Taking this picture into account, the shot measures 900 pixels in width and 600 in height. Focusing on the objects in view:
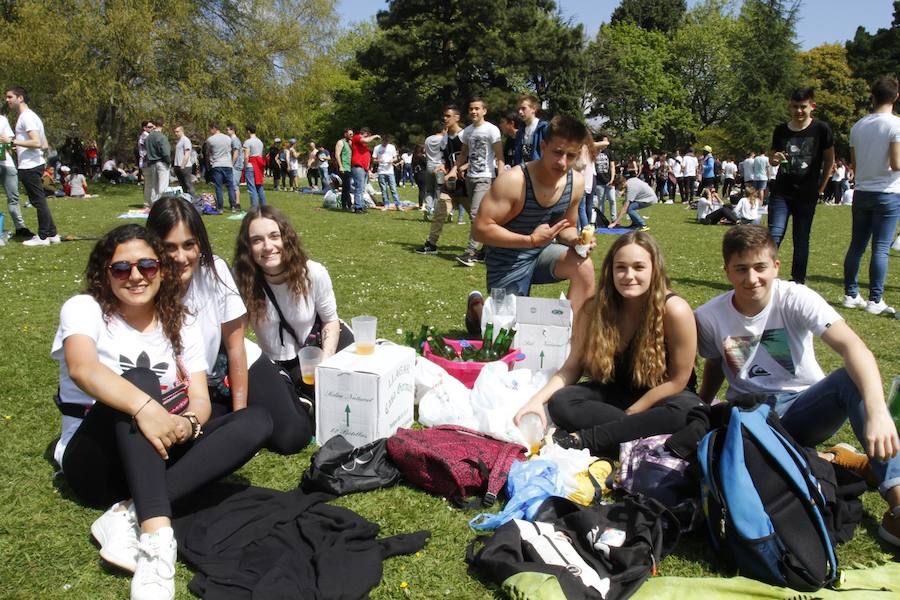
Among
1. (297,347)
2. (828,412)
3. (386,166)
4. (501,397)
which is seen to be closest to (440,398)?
(501,397)

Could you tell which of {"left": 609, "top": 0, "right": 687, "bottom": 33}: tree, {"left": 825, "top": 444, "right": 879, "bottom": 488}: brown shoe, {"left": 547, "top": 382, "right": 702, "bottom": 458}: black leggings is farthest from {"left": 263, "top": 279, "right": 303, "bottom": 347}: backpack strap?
{"left": 609, "top": 0, "right": 687, "bottom": 33}: tree

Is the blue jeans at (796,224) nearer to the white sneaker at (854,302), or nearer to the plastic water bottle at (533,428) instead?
the white sneaker at (854,302)

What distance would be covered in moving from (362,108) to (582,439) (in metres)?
41.6

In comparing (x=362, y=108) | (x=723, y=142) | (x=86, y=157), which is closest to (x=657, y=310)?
(x=86, y=157)

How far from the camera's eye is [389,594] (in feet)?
7.38

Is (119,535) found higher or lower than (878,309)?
lower

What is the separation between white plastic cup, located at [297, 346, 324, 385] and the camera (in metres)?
3.62

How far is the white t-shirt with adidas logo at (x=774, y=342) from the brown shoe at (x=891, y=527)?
700 millimetres

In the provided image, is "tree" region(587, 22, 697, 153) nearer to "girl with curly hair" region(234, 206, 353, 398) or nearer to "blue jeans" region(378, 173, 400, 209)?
"blue jeans" region(378, 173, 400, 209)

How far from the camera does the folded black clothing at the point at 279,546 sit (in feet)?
7.19

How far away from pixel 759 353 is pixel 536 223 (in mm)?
1805

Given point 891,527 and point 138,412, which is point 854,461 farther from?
point 138,412

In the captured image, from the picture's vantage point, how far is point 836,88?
44.0 metres

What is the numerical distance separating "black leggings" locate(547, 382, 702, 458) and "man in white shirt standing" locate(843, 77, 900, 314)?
12.7 ft
